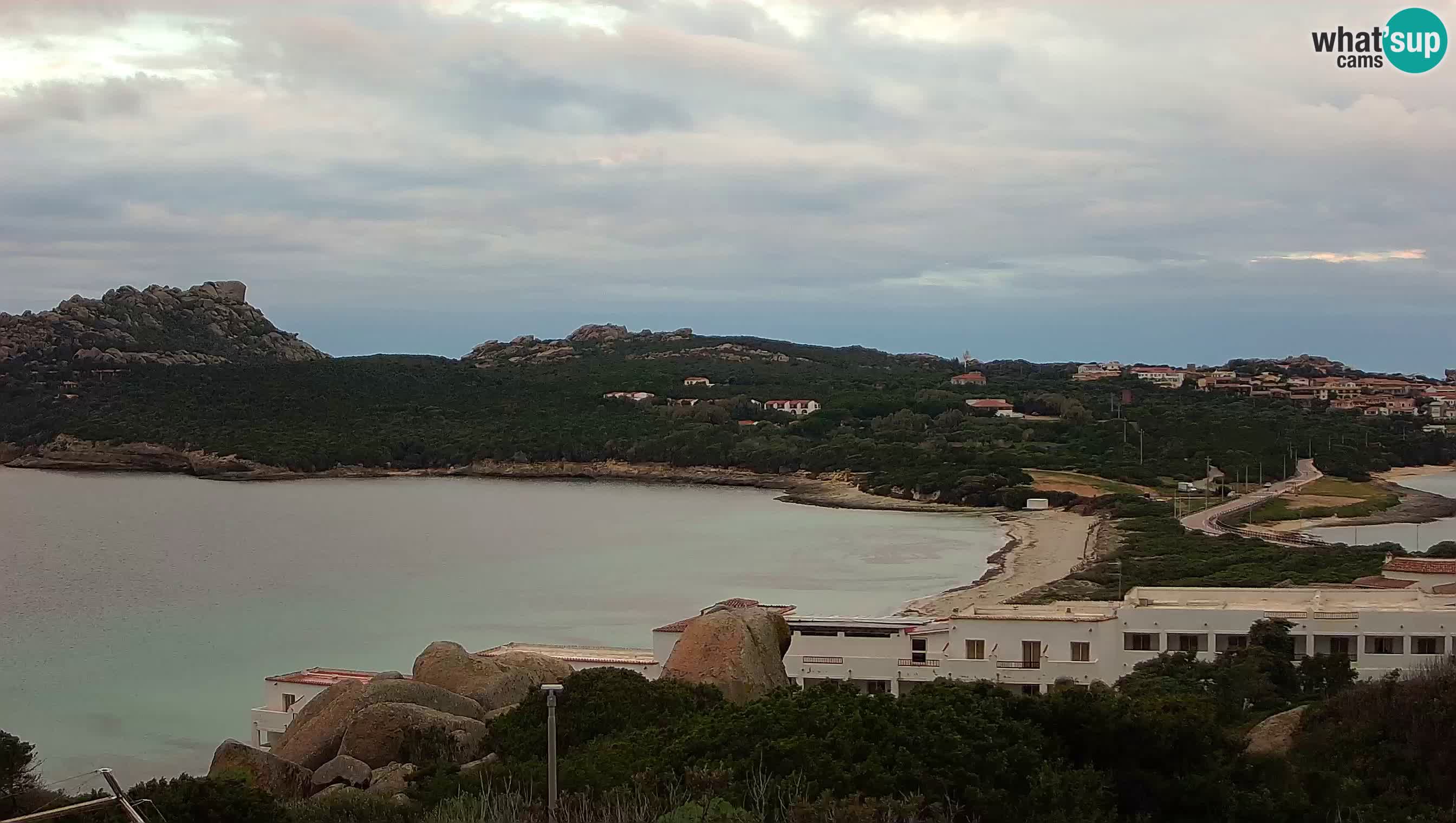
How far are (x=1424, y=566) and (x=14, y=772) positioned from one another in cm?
2355

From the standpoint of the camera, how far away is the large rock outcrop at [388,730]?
39.9ft

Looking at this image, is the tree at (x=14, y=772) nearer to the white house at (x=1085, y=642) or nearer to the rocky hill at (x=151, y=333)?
the white house at (x=1085, y=642)

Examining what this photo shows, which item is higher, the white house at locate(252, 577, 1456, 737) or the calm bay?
the white house at locate(252, 577, 1456, 737)

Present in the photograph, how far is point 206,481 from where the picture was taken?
76.2 metres

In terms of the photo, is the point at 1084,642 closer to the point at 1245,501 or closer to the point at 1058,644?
the point at 1058,644

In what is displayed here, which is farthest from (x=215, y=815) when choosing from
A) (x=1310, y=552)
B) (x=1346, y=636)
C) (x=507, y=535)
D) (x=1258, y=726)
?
(x=507, y=535)

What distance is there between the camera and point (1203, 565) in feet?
108

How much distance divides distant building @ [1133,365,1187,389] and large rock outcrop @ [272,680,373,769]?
101m

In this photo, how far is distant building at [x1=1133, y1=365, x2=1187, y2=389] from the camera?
11050cm

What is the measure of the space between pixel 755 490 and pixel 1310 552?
4057cm

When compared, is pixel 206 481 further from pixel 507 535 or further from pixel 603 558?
pixel 603 558

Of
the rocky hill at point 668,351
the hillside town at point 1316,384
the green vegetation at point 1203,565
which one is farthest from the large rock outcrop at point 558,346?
the green vegetation at point 1203,565

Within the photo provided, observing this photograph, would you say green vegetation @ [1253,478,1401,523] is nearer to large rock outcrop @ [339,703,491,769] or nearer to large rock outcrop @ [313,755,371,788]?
large rock outcrop @ [339,703,491,769]

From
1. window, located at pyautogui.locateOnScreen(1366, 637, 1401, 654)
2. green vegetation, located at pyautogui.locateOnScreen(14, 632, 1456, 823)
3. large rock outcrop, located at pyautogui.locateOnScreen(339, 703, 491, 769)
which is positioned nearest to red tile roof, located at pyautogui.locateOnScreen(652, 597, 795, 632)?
large rock outcrop, located at pyautogui.locateOnScreen(339, 703, 491, 769)
